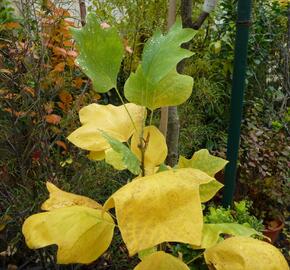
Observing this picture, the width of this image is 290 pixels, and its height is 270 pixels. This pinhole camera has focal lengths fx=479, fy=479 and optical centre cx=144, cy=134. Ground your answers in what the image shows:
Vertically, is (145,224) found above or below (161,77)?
below

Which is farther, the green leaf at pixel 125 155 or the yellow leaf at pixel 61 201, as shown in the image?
the yellow leaf at pixel 61 201

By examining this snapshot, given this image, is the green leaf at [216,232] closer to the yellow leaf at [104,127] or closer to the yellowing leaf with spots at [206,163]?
the yellowing leaf with spots at [206,163]

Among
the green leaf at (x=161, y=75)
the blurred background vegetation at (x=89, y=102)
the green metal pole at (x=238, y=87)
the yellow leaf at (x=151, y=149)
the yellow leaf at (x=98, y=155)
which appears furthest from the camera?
the blurred background vegetation at (x=89, y=102)

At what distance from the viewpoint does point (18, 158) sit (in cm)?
187

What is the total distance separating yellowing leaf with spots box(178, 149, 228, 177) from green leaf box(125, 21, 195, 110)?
0.15 metres

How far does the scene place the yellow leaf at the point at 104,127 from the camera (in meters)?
0.96

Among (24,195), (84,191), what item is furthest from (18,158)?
(84,191)

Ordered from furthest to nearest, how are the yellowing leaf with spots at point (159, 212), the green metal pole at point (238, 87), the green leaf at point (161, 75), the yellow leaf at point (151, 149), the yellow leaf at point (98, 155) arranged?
the green metal pole at point (238, 87) → the yellow leaf at point (98, 155) → the yellow leaf at point (151, 149) → the green leaf at point (161, 75) → the yellowing leaf with spots at point (159, 212)

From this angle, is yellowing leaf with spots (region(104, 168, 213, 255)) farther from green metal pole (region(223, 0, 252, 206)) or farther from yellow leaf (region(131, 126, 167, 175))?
green metal pole (region(223, 0, 252, 206))

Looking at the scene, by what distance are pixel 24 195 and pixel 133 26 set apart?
6.66ft

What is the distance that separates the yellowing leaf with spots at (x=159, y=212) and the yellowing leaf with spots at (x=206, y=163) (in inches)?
9.4

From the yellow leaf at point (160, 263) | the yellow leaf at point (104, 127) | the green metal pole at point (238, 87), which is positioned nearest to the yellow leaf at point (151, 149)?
the yellow leaf at point (104, 127)

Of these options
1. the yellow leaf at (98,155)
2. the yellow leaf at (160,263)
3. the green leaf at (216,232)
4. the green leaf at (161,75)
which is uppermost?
the green leaf at (161,75)

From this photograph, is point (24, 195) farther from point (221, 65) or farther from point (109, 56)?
point (221, 65)
